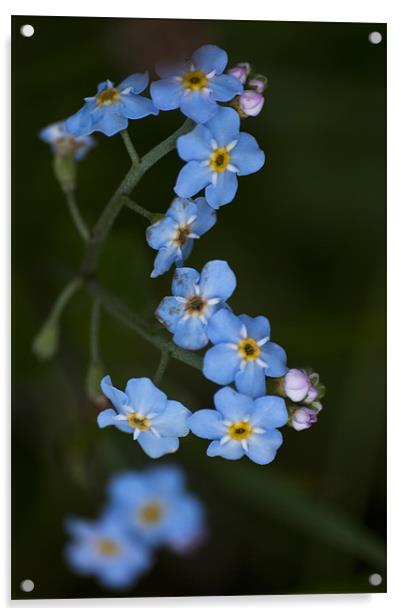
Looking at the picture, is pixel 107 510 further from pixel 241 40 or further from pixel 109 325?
pixel 241 40

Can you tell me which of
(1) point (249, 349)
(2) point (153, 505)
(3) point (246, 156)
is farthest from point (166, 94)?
(2) point (153, 505)

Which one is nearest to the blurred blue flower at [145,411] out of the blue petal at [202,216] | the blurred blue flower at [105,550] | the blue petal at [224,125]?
the blue petal at [202,216]

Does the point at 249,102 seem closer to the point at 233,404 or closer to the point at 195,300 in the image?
the point at 195,300

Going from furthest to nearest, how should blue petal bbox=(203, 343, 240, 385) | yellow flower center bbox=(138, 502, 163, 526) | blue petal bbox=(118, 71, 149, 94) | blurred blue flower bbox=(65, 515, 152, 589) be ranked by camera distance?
yellow flower center bbox=(138, 502, 163, 526) → blurred blue flower bbox=(65, 515, 152, 589) → blue petal bbox=(118, 71, 149, 94) → blue petal bbox=(203, 343, 240, 385)

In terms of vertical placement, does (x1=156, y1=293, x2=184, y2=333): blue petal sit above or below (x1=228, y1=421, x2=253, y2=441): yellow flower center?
above

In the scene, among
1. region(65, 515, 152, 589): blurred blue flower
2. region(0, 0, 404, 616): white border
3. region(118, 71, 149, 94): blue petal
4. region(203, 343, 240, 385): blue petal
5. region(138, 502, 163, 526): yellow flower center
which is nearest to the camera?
region(203, 343, 240, 385): blue petal

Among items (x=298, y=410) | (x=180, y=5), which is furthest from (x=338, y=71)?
(x=298, y=410)

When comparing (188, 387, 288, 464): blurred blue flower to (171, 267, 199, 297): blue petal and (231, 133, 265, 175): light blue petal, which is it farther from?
(231, 133, 265, 175): light blue petal

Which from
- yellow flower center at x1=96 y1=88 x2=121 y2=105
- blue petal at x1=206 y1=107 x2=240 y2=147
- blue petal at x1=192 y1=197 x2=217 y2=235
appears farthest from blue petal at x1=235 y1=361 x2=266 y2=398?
yellow flower center at x1=96 y1=88 x2=121 y2=105
